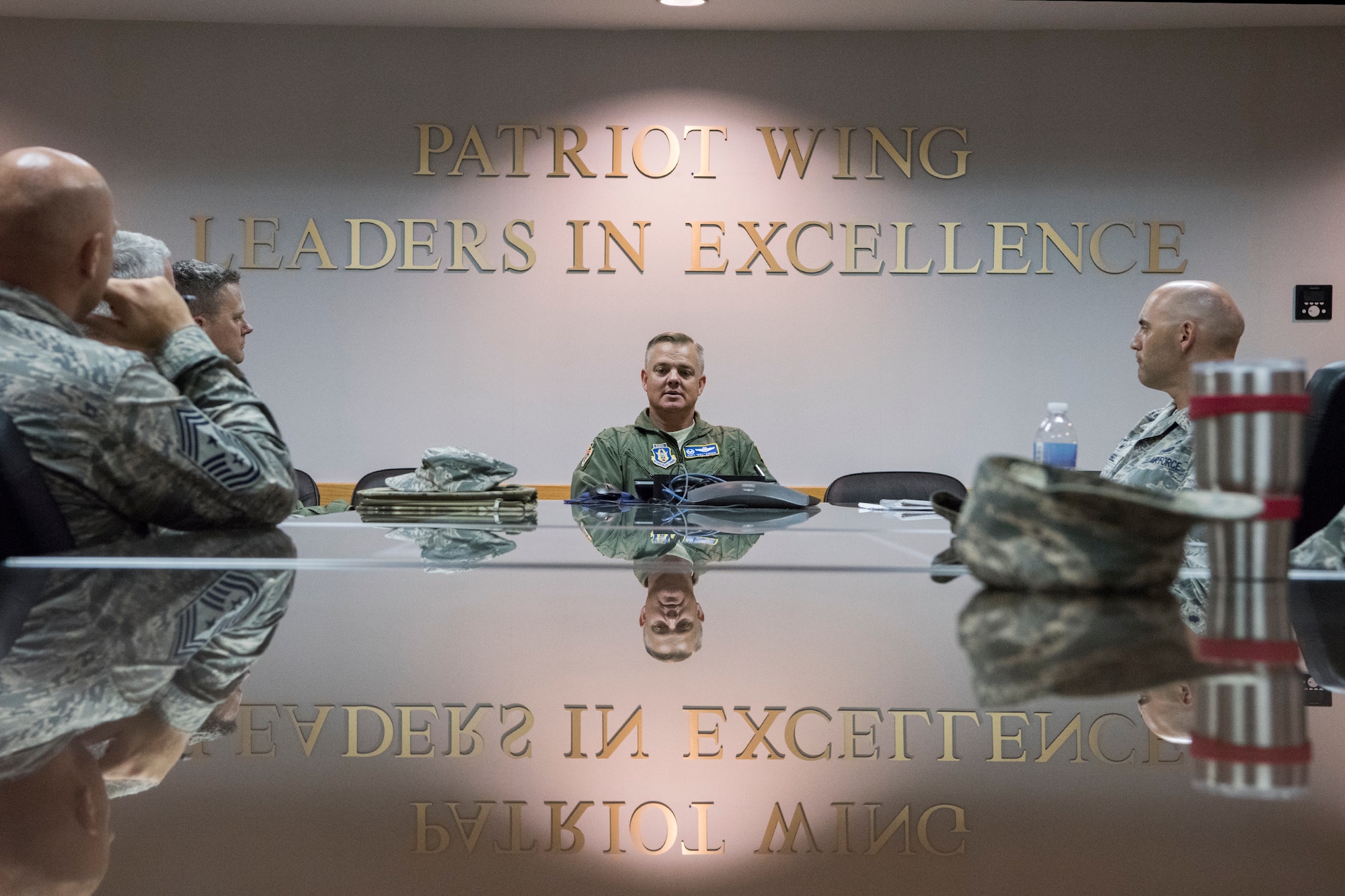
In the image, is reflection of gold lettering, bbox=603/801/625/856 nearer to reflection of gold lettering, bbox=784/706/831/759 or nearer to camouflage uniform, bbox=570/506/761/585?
reflection of gold lettering, bbox=784/706/831/759

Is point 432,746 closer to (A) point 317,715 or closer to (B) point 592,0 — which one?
(A) point 317,715

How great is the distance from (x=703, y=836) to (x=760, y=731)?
150 mm

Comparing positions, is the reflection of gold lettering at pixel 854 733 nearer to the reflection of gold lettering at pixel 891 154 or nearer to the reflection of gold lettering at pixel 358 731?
the reflection of gold lettering at pixel 358 731

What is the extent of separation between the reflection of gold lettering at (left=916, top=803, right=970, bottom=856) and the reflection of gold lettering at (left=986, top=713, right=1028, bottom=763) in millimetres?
73

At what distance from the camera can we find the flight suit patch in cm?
418

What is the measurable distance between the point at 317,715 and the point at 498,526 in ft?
4.79

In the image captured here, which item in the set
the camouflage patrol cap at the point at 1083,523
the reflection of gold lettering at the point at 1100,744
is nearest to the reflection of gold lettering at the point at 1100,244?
the camouflage patrol cap at the point at 1083,523

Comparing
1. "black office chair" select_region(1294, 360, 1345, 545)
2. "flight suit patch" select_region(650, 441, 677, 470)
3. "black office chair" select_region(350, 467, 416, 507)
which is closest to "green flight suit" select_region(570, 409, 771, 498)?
"flight suit patch" select_region(650, 441, 677, 470)

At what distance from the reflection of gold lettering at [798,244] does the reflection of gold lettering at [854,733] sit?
15.6ft

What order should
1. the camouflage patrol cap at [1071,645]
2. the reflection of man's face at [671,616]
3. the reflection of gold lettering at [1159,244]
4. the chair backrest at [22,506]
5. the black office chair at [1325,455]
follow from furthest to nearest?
the reflection of gold lettering at [1159,244] → the black office chair at [1325,455] → the chair backrest at [22,506] → the reflection of man's face at [671,616] → the camouflage patrol cap at [1071,645]

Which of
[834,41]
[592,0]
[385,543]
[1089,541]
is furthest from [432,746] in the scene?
[834,41]

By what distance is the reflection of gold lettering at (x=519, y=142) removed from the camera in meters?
5.23

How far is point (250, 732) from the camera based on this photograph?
57 cm

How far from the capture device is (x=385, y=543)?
65.1 inches
